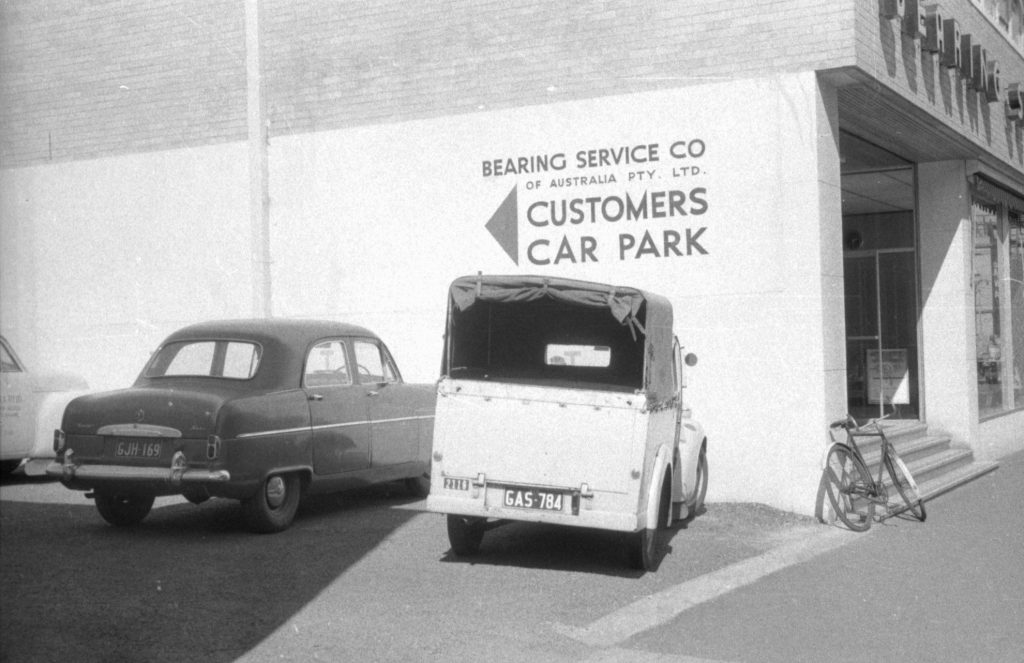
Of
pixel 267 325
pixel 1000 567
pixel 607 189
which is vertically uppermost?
pixel 607 189

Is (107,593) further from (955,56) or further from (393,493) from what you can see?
(955,56)

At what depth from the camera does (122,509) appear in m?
9.92

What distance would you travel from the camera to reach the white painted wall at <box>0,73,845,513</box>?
11.5 meters

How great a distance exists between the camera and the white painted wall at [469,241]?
1152 cm

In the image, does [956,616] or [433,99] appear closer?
[956,616]

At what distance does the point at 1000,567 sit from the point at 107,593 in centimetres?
647

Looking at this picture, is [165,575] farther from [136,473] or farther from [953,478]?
[953,478]

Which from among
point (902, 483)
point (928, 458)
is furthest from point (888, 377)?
point (902, 483)

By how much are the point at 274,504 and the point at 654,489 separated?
3.34 m

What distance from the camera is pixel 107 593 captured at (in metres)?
7.25

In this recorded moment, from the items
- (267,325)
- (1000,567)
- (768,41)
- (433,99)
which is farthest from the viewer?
(433,99)

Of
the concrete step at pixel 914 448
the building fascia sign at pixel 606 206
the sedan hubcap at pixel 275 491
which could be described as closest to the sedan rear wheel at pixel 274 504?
the sedan hubcap at pixel 275 491

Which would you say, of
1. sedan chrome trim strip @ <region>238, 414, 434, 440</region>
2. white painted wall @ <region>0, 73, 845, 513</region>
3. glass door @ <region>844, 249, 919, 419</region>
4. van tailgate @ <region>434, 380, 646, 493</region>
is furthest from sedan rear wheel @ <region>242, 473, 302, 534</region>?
glass door @ <region>844, 249, 919, 419</region>

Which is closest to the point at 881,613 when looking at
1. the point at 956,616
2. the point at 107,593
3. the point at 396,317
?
the point at 956,616
